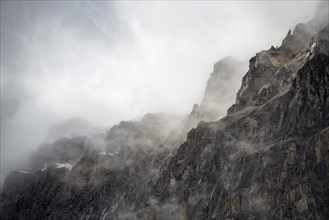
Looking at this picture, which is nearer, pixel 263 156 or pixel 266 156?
pixel 266 156

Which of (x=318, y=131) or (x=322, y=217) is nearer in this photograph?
(x=322, y=217)

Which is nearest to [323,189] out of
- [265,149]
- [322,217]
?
[322,217]

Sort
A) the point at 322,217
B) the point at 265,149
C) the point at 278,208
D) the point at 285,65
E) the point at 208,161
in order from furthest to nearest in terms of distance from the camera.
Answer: the point at 285,65
the point at 208,161
the point at 265,149
the point at 278,208
the point at 322,217

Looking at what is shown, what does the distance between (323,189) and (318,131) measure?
16.4m

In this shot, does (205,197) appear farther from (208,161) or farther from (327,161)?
(327,161)

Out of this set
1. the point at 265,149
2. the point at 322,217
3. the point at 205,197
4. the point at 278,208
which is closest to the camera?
the point at 322,217

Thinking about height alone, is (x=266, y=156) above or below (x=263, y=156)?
below

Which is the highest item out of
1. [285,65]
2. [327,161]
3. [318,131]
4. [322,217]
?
[285,65]

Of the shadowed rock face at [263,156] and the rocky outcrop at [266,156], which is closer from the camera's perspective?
the rocky outcrop at [266,156]

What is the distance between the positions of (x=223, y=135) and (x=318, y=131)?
38.8 m

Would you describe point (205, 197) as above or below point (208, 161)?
below

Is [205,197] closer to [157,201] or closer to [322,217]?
[157,201]

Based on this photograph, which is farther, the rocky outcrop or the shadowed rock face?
the shadowed rock face

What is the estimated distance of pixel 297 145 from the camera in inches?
5143
